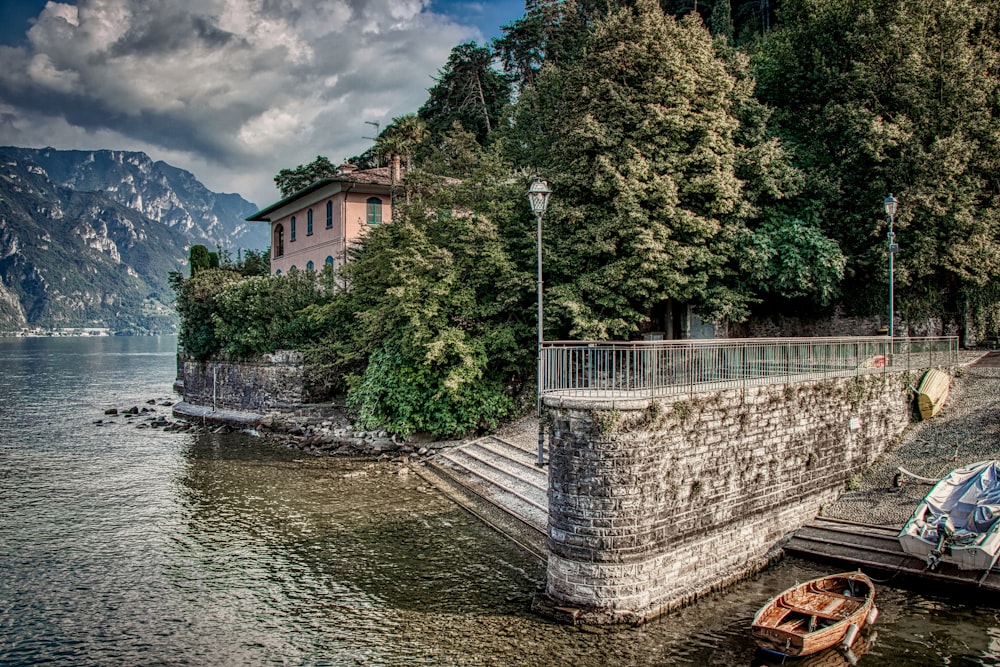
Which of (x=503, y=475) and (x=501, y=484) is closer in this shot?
(x=501, y=484)

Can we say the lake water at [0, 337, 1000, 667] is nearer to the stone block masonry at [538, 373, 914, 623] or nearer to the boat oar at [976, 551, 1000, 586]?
the boat oar at [976, 551, 1000, 586]

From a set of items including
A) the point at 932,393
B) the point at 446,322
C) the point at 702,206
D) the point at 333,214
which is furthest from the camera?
the point at 333,214

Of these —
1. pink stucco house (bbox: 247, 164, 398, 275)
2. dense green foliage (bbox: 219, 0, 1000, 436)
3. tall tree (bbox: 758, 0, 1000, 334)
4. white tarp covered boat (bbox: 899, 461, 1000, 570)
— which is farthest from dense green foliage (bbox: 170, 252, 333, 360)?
white tarp covered boat (bbox: 899, 461, 1000, 570)

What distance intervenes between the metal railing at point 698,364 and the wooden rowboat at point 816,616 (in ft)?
12.9

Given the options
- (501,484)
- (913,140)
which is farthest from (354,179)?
(913,140)

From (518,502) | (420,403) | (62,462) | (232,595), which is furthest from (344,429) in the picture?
(232,595)

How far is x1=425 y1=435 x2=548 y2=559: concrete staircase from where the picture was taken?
1573 centimetres

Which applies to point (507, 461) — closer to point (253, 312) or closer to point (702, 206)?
point (702, 206)

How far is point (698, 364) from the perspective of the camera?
13.0 meters

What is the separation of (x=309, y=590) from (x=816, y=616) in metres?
9.28

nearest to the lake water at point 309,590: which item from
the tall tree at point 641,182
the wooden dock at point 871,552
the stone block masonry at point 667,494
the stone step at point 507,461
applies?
the wooden dock at point 871,552

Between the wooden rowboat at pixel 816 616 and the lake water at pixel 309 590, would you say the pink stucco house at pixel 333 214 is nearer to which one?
the lake water at pixel 309 590

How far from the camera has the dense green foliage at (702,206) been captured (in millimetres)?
21766

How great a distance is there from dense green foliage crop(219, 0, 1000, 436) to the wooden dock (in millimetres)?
9139
